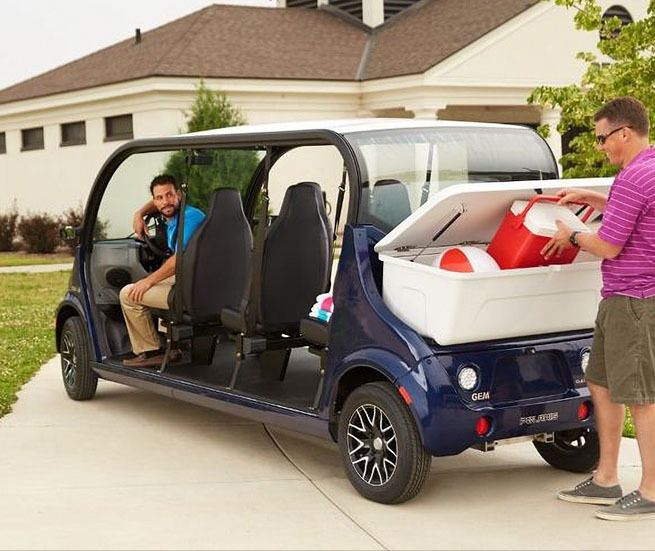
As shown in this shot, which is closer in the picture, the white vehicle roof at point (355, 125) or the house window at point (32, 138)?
the white vehicle roof at point (355, 125)

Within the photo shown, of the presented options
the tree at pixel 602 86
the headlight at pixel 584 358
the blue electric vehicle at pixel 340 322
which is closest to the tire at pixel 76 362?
the blue electric vehicle at pixel 340 322

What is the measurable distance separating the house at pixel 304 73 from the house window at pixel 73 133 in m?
0.03

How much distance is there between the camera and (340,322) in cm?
650

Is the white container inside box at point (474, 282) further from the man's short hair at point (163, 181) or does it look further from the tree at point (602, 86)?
the tree at point (602, 86)

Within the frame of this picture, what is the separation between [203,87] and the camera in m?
29.7

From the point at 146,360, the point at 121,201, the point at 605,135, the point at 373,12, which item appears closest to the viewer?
the point at 605,135

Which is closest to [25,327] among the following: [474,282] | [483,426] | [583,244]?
[483,426]

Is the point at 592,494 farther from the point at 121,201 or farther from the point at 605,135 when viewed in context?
the point at 121,201

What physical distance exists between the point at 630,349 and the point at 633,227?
569mm

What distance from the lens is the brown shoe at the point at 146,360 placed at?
27.9 feet

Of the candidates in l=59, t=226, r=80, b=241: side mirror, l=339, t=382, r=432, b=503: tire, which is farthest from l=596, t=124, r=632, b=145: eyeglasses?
l=59, t=226, r=80, b=241: side mirror

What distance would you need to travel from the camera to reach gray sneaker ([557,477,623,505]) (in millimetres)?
6281

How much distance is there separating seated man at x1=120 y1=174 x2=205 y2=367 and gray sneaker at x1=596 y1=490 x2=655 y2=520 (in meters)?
3.56

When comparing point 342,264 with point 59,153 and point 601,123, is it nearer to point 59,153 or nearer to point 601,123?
point 601,123
